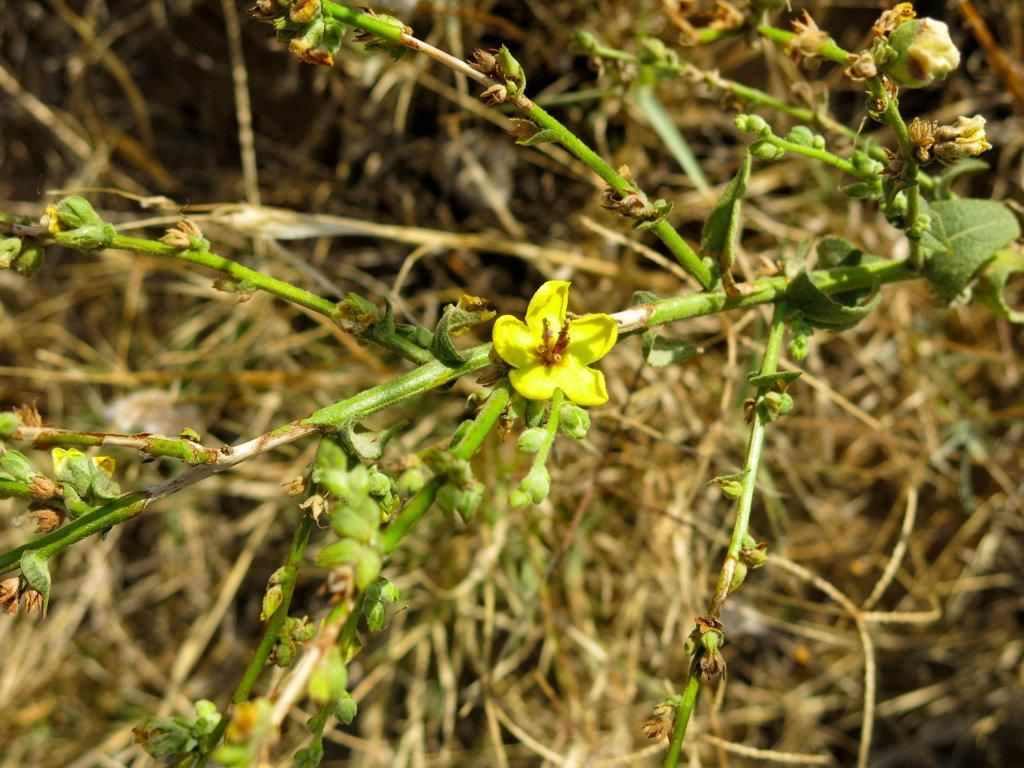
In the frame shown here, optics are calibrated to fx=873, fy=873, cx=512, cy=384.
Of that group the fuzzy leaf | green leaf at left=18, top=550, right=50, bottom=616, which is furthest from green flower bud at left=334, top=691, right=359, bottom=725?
green leaf at left=18, top=550, right=50, bottom=616

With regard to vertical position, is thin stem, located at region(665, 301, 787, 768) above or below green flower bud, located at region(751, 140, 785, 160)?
below

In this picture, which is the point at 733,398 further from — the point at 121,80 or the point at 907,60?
the point at 121,80

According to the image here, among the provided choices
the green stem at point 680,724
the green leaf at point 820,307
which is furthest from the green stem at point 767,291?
the green stem at point 680,724

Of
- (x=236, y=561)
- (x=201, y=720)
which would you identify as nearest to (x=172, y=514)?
(x=236, y=561)

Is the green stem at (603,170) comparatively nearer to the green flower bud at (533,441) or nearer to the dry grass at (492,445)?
A: the green flower bud at (533,441)

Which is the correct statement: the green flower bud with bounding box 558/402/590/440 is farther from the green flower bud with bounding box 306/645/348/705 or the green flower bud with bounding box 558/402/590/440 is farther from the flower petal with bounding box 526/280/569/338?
the green flower bud with bounding box 306/645/348/705
